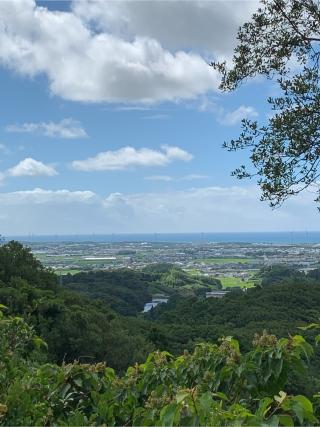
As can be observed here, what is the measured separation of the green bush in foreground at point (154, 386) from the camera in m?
1.92

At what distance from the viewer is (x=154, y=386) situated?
2.36m

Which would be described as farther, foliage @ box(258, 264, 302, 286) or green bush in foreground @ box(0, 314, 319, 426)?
foliage @ box(258, 264, 302, 286)

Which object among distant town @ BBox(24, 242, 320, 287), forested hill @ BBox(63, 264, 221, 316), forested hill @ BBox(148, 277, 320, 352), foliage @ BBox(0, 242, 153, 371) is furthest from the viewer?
distant town @ BBox(24, 242, 320, 287)

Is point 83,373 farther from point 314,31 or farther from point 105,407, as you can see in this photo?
point 314,31

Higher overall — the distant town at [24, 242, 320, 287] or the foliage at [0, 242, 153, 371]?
the foliage at [0, 242, 153, 371]

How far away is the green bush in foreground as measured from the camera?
1923 mm

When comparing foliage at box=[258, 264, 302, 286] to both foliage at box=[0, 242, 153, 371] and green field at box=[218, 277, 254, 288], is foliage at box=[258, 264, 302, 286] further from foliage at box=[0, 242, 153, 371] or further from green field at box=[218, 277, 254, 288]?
foliage at box=[0, 242, 153, 371]

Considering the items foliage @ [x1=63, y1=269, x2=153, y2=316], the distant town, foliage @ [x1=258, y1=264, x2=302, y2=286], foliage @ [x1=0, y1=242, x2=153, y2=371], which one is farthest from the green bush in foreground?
foliage @ [x1=258, y1=264, x2=302, y2=286]

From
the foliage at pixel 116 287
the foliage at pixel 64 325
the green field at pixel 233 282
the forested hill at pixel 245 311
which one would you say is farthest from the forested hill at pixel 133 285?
the foliage at pixel 64 325

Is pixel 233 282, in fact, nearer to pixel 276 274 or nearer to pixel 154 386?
pixel 276 274

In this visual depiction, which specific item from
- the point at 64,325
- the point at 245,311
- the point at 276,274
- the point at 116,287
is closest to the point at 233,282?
the point at 276,274

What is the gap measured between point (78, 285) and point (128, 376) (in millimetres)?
65406

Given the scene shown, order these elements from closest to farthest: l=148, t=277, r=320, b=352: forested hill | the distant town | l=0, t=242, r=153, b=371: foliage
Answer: l=0, t=242, r=153, b=371: foliage → l=148, t=277, r=320, b=352: forested hill → the distant town

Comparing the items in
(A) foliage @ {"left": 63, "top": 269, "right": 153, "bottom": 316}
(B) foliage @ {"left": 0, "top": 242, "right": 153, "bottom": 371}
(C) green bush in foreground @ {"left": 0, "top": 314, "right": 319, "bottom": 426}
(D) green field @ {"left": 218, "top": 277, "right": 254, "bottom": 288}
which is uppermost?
(C) green bush in foreground @ {"left": 0, "top": 314, "right": 319, "bottom": 426}
